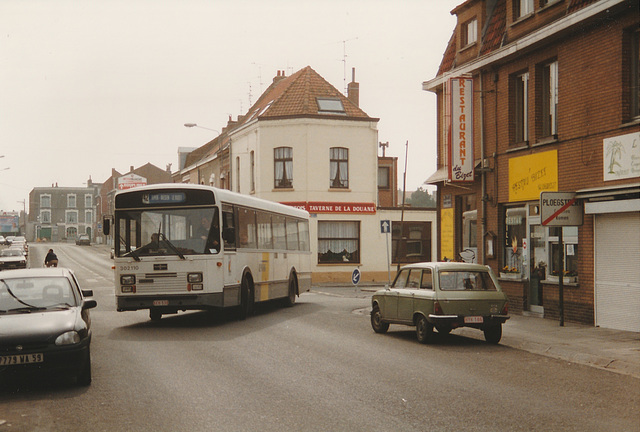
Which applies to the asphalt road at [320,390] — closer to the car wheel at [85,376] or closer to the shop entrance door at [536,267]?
the car wheel at [85,376]

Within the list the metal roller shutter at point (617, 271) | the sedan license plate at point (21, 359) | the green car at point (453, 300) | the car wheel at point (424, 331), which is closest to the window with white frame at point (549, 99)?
the metal roller shutter at point (617, 271)

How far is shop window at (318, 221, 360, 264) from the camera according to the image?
39.8 m

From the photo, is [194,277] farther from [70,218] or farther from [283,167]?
[70,218]

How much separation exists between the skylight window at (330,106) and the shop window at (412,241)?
6.93 m

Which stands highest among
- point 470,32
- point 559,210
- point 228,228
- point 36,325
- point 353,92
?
point 353,92

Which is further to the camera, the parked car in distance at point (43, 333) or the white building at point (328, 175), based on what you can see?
the white building at point (328, 175)

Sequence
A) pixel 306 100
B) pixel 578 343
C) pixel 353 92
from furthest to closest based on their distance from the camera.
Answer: pixel 353 92, pixel 306 100, pixel 578 343

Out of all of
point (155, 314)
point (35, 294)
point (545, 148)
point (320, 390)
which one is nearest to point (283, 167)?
point (155, 314)

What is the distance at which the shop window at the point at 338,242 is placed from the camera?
39844mm

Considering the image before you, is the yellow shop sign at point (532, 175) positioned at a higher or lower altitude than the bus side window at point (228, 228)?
higher

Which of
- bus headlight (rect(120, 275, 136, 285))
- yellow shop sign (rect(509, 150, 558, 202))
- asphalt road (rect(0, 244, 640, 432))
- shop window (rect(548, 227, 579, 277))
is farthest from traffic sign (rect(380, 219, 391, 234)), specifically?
asphalt road (rect(0, 244, 640, 432))

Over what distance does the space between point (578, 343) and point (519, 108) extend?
28.3 feet

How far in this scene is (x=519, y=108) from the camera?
813 inches

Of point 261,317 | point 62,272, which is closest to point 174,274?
point 261,317
